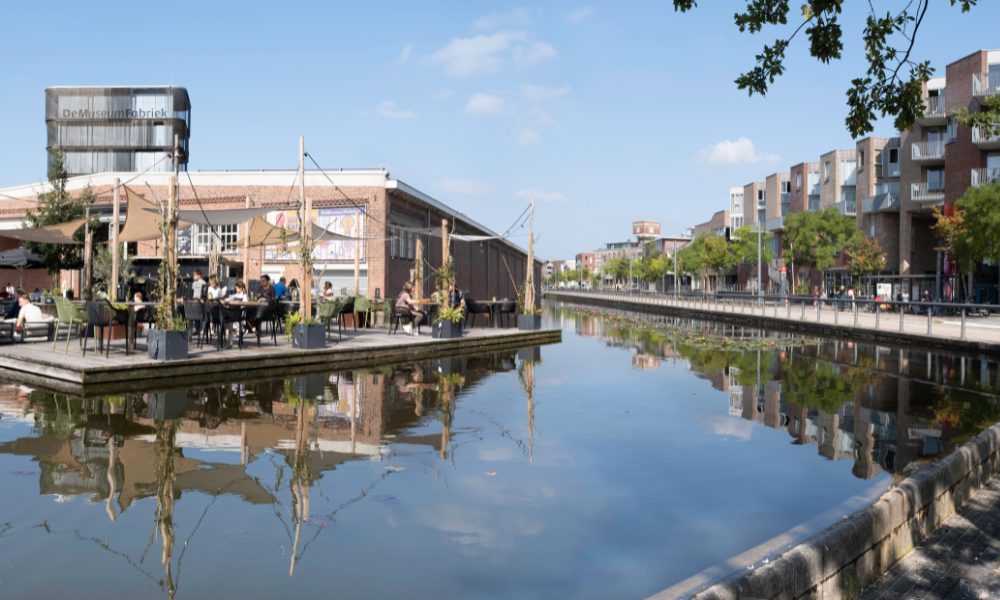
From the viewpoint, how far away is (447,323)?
20000 millimetres

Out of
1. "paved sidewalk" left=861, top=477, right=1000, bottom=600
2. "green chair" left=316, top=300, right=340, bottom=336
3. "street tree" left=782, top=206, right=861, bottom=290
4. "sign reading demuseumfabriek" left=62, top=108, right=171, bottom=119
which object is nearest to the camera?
"paved sidewalk" left=861, top=477, right=1000, bottom=600

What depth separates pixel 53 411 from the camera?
9.77 metres

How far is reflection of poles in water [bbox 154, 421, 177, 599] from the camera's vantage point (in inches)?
186

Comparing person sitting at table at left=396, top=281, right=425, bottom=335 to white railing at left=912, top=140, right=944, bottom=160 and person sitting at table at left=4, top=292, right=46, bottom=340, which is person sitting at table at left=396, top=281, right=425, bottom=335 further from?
white railing at left=912, top=140, right=944, bottom=160

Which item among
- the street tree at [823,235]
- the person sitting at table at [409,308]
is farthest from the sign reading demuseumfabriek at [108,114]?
the person sitting at table at [409,308]

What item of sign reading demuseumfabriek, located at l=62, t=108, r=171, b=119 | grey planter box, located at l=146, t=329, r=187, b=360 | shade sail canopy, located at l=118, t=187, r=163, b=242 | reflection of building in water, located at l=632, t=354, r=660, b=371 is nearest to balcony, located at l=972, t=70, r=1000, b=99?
reflection of building in water, located at l=632, t=354, r=660, b=371

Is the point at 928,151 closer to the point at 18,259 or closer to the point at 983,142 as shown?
the point at 983,142

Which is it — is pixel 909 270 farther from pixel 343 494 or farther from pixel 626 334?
pixel 343 494

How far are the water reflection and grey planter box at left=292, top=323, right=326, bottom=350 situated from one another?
666cm

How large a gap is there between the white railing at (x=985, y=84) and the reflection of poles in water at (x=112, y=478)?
46.8m

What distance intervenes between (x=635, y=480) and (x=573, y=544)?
5.88ft

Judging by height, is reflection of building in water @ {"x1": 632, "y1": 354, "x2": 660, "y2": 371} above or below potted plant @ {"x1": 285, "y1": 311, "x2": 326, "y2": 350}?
below

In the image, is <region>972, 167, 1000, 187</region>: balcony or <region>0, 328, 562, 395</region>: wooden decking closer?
<region>0, 328, 562, 395</region>: wooden decking

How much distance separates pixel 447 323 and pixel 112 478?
13.6m
